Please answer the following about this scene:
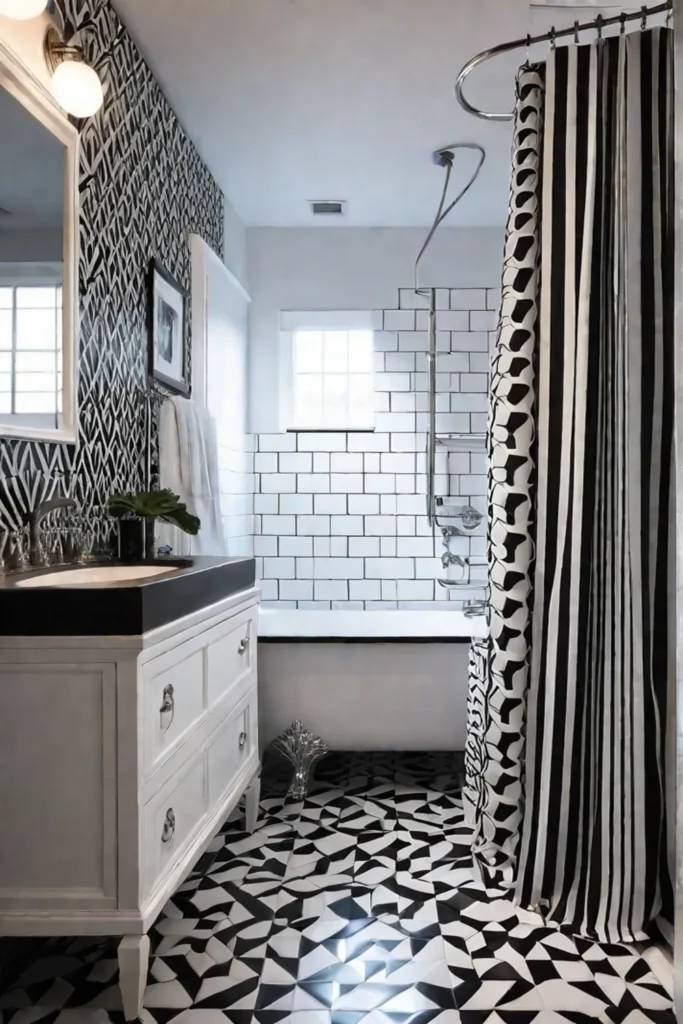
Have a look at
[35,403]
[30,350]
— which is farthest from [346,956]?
[30,350]

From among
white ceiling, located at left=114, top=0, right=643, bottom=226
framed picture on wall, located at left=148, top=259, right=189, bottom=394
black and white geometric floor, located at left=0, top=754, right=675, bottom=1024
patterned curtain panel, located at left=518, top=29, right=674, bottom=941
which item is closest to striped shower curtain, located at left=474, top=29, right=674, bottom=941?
patterned curtain panel, located at left=518, top=29, right=674, bottom=941

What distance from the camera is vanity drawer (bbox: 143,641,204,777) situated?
158 cm

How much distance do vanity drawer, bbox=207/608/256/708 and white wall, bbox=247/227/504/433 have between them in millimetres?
2057

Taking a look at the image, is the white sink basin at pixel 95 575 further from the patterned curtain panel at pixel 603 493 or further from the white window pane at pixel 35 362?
the patterned curtain panel at pixel 603 493

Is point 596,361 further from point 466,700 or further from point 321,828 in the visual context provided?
point 321,828

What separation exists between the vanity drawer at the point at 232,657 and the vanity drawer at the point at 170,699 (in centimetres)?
8

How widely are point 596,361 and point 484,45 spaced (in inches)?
50.1

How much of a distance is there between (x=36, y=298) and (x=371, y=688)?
183 cm

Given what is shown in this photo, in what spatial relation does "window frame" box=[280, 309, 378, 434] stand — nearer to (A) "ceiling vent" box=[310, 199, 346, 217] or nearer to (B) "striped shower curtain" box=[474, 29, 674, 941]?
(A) "ceiling vent" box=[310, 199, 346, 217]

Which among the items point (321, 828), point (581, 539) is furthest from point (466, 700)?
point (581, 539)

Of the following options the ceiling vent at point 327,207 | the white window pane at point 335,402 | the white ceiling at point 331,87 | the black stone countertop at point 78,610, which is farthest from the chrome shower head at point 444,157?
the black stone countertop at point 78,610

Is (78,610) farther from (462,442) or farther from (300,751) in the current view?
(462,442)

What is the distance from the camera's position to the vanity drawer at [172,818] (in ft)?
5.18

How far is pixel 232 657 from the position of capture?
2225 millimetres
